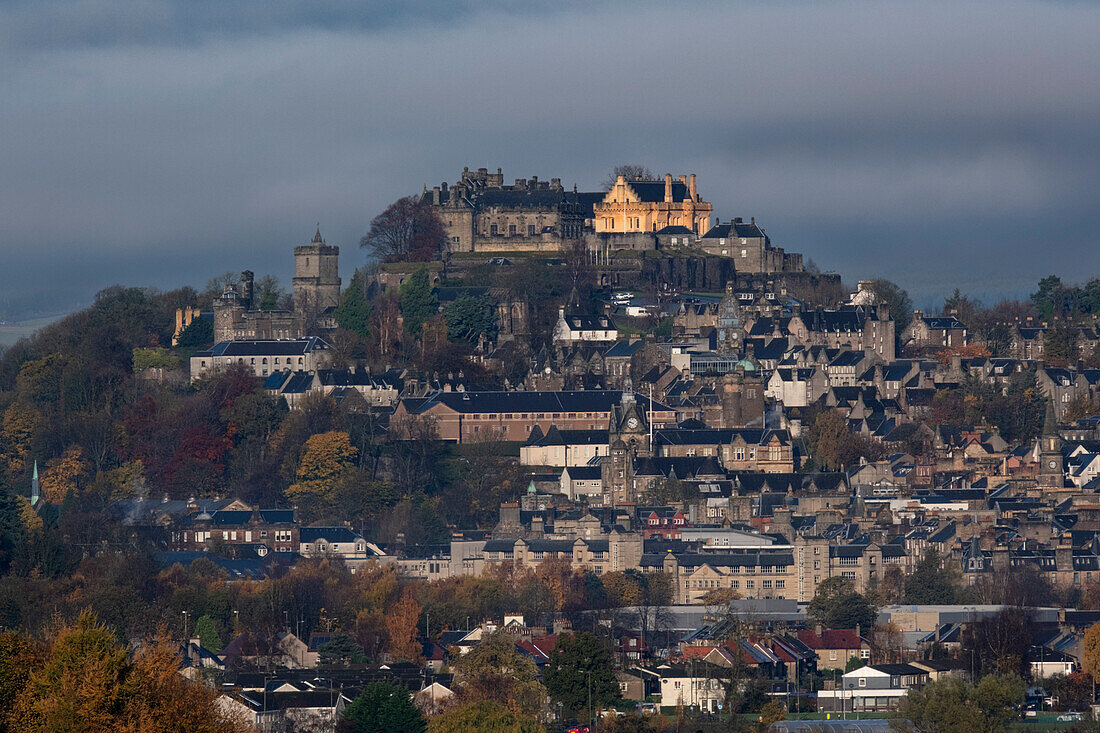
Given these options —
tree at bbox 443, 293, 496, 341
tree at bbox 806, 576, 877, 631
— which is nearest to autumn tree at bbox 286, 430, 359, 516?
tree at bbox 443, 293, 496, 341

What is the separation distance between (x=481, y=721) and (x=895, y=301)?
6308 cm

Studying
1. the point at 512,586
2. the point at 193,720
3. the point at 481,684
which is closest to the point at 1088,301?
the point at 512,586

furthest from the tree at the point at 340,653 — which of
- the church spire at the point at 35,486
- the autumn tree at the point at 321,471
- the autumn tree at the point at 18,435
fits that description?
the autumn tree at the point at 18,435

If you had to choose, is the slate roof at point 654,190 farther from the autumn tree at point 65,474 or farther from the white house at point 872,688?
the white house at point 872,688

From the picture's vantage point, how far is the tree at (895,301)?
120562mm

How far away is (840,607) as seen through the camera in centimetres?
8656

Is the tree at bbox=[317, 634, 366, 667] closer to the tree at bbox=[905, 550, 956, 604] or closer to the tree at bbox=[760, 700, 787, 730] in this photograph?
the tree at bbox=[760, 700, 787, 730]

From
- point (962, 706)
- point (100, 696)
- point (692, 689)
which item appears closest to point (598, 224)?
point (692, 689)

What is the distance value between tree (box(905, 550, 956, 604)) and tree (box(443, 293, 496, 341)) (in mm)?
29438

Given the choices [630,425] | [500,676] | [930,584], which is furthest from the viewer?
[630,425]

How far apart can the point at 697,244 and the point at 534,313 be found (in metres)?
11.9

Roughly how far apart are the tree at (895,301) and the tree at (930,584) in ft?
93.4

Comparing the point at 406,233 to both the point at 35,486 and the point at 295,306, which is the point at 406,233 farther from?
the point at 35,486

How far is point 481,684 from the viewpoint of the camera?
229ft
